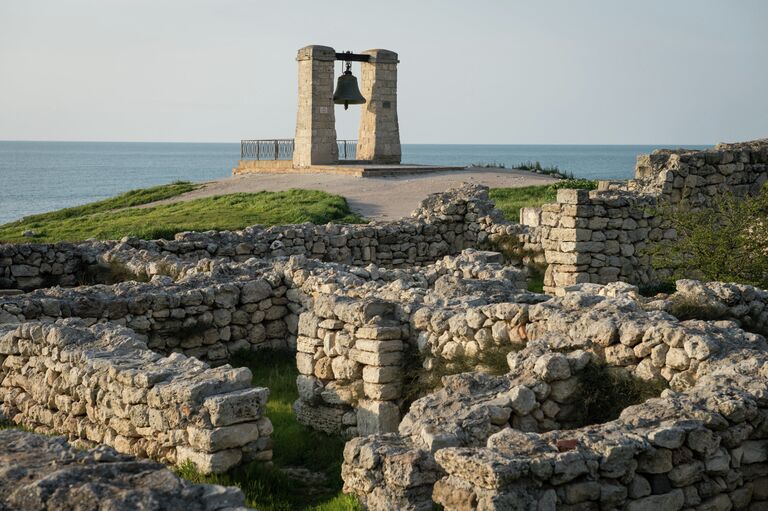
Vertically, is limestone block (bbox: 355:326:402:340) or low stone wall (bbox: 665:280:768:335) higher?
low stone wall (bbox: 665:280:768:335)

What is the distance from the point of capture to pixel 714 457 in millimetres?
6719

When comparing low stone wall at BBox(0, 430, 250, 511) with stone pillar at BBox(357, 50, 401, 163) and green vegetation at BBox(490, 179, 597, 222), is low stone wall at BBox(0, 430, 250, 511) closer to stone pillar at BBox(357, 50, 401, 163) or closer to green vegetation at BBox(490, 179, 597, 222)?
green vegetation at BBox(490, 179, 597, 222)

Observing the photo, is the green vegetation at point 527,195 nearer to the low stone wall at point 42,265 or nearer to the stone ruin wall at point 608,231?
the stone ruin wall at point 608,231

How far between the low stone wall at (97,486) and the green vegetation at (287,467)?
2080 mm

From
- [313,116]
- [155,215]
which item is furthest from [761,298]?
[313,116]

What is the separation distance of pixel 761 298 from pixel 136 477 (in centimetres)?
732

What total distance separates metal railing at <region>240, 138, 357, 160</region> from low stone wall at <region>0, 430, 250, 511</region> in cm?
3618

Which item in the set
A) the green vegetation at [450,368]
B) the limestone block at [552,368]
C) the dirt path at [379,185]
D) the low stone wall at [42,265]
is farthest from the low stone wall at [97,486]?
the dirt path at [379,185]

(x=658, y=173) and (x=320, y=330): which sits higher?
(x=658, y=173)

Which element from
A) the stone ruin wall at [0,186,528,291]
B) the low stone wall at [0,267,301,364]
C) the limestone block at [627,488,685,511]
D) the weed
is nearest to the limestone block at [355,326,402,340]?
the low stone wall at [0,267,301,364]

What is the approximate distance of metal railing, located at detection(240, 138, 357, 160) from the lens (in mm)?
41781

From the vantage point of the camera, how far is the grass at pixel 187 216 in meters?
23.5

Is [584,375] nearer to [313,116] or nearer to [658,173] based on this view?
[658,173]

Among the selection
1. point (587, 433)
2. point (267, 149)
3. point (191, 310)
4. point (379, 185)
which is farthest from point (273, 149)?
point (587, 433)
